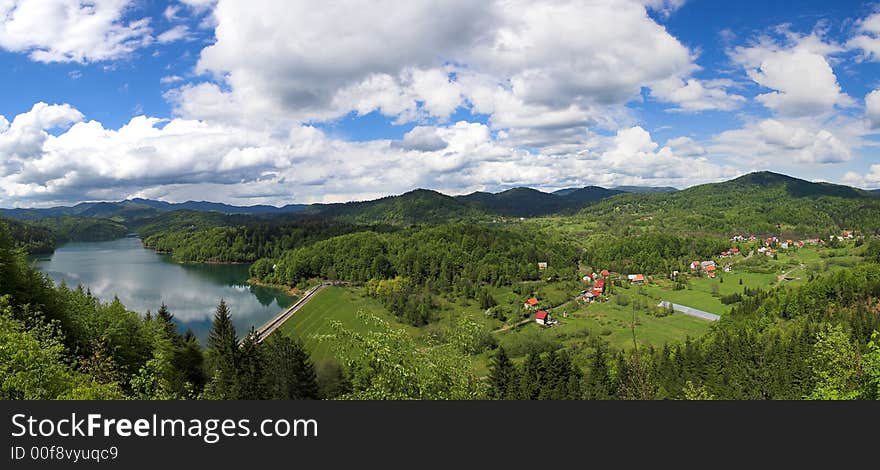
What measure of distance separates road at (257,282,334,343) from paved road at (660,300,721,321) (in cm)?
5658

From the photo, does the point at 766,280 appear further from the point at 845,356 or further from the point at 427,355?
the point at 427,355

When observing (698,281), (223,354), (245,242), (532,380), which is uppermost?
(245,242)

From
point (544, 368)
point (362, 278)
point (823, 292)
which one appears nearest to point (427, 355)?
point (544, 368)

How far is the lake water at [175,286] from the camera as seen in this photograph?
67.0m

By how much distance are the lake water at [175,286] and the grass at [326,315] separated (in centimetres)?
534

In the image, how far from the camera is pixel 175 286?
290ft

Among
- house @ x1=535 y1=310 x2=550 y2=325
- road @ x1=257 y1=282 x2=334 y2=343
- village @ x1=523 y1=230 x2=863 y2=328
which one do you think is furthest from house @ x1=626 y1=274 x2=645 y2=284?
road @ x1=257 y1=282 x2=334 y2=343

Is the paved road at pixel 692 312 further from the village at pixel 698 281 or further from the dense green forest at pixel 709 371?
the dense green forest at pixel 709 371

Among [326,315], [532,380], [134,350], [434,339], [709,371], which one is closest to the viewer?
[434,339]

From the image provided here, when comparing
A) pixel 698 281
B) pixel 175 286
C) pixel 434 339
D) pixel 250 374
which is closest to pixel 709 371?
pixel 250 374

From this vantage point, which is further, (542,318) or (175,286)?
(175,286)

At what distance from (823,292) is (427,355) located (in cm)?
7201

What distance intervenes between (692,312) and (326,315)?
54.1m

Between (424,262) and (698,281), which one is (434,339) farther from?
(698,281)
